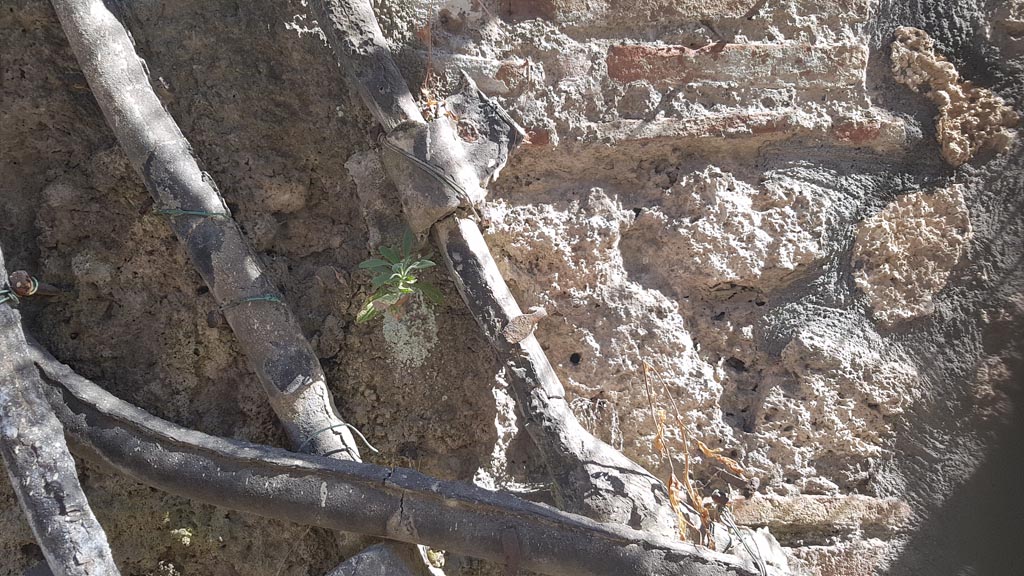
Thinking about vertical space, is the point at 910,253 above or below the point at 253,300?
above

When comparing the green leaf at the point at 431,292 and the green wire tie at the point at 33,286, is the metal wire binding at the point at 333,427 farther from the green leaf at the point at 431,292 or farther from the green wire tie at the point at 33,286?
the green wire tie at the point at 33,286

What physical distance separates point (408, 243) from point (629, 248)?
0.56 metres

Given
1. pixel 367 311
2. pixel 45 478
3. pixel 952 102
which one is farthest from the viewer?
pixel 952 102

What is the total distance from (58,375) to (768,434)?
64.8 inches

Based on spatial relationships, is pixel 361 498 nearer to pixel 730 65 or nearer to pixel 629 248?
pixel 629 248

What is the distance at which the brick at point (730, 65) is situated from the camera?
203 centimetres

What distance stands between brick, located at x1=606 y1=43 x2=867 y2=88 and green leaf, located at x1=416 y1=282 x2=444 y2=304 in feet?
2.31

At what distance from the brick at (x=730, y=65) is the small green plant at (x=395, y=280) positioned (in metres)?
0.69

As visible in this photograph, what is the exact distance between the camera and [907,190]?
1993mm

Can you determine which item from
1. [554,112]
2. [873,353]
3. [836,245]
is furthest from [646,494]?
[554,112]

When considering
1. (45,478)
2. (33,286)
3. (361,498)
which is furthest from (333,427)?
(33,286)

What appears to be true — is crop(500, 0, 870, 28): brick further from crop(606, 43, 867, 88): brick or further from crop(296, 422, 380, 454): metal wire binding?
crop(296, 422, 380, 454): metal wire binding

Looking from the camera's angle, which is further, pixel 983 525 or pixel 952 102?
pixel 952 102

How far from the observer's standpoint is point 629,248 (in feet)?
6.69
